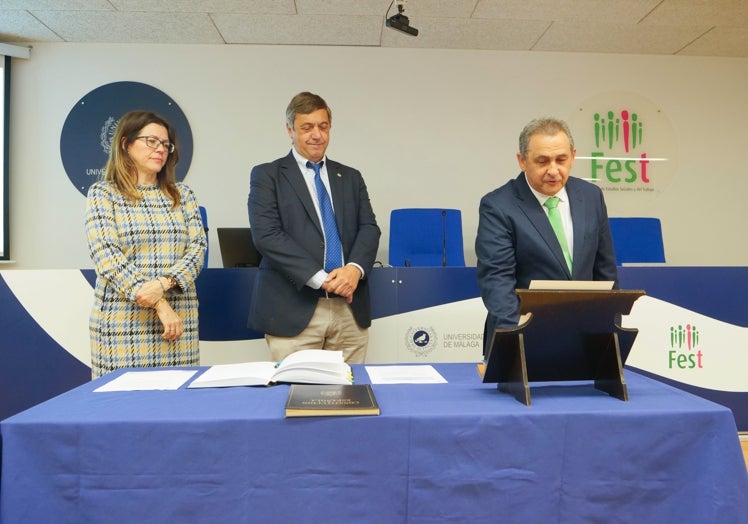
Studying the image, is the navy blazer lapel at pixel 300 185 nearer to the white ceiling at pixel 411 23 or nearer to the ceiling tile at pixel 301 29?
the white ceiling at pixel 411 23

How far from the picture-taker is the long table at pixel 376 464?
116 cm

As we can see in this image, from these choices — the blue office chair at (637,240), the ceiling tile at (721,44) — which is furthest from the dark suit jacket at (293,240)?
the ceiling tile at (721,44)

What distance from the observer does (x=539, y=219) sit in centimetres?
183

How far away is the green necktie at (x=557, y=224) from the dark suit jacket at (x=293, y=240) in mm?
814

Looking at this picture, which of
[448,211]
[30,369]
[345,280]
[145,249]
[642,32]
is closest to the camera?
[145,249]

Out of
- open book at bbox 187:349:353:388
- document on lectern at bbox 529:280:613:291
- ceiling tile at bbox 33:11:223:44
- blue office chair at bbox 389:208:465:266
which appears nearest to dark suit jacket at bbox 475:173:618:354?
document on lectern at bbox 529:280:613:291

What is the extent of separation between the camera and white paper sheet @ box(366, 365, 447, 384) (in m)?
1.55

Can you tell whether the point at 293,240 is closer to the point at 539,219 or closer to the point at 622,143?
the point at 539,219

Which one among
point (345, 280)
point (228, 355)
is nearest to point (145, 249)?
→ point (345, 280)

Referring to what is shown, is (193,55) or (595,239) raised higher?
(193,55)

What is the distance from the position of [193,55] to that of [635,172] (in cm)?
412

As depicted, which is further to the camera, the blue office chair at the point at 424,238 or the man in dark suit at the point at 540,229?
the blue office chair at the point at 424,238

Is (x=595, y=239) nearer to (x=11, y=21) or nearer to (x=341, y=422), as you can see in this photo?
(x=341, y=422)

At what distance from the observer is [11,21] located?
462 cm
